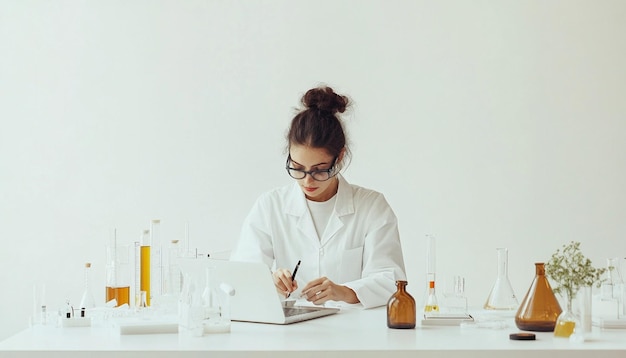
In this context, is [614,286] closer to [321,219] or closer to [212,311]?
[212,311]

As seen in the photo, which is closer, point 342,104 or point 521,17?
point 342,104

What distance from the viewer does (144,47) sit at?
4238 mm

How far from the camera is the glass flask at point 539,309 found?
2064 mm

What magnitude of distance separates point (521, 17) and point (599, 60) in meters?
0.44

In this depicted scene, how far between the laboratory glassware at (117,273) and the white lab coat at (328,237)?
2.32 ft

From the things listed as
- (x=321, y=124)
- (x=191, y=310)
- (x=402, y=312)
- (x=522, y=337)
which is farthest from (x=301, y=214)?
(x=522, y=337)

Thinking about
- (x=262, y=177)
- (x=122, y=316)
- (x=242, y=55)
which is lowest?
(x=122, y=316)

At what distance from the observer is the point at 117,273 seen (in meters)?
2.52

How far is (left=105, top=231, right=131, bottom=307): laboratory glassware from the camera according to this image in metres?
2.50

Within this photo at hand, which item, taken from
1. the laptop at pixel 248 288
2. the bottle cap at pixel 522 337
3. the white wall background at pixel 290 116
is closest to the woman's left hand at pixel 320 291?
the laptop at pixel 248 288

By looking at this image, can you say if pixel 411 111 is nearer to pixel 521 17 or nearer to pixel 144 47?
pixel 521 17

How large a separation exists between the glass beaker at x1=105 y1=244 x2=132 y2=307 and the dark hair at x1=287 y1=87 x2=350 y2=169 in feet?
2.75

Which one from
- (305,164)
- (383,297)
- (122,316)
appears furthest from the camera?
(305,164)

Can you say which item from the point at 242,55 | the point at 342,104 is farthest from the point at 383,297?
the point at 242,55
